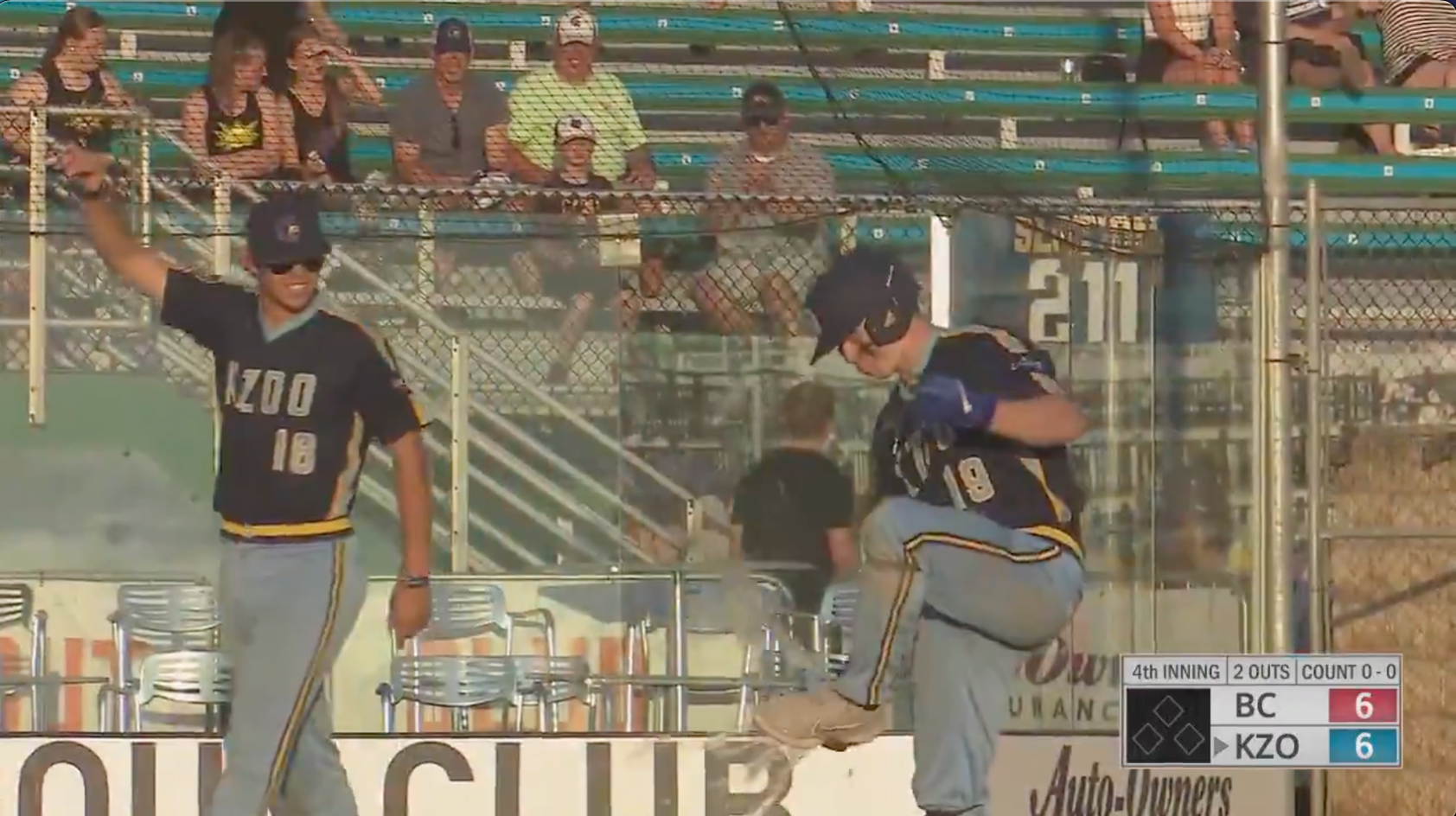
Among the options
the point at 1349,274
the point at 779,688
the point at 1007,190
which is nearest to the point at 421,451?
the point at 779,688

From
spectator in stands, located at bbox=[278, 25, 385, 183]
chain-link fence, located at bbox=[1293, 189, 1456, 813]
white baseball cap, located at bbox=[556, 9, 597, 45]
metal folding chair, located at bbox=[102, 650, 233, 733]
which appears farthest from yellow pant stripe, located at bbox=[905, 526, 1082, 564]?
white baseball cap, located at bbox=[556, 9, 597, 45]

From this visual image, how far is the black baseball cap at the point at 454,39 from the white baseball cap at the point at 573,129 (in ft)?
1.38

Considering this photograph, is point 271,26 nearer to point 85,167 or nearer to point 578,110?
point 85,167

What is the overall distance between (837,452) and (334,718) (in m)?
1.70

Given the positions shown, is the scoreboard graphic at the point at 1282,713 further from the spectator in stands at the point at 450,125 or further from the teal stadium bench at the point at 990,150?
the spectator in stands at the point at 450,125

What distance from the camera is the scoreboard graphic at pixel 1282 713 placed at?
21.4 feet

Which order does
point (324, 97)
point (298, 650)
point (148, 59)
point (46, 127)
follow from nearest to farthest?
point (298, 650), point (46, 127), point (324, 97), point (148, 59)

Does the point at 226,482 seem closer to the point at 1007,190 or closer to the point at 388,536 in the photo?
the point at 388,536

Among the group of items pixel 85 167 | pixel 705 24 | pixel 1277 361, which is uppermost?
pixel 705 24

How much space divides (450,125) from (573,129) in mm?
391

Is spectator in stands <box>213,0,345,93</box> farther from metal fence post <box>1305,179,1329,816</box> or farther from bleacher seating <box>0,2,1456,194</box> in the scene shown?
metal fence post <box>1305,179,1329,816</box>

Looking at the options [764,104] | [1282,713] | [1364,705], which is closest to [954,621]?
[1282,713]

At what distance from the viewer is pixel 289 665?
21.0 feet

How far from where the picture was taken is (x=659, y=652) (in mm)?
6953
